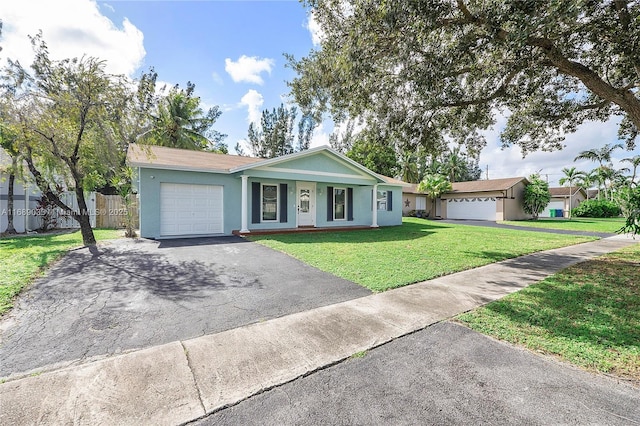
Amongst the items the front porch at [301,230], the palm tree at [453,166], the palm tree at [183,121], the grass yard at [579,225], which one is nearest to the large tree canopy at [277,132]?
the palm tree at [183,121]

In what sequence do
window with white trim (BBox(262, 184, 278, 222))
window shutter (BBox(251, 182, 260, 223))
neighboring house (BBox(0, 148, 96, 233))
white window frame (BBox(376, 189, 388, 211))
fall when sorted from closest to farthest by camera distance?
1. neighboring house (BBox(0, 148, 96, 233))
2. window shutter (BBox(251, 182, 260, 223))
3. window with white trim (BBox(262, 184, 278, 222))
4. white window frame (BBox(376, 189, 388, 211))

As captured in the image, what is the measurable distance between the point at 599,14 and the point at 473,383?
8.70 m

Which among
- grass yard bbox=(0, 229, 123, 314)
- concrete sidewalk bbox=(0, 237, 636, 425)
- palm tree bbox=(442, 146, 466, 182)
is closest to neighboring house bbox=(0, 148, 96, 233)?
grass yard bbox=(0, 229, 123, 314)

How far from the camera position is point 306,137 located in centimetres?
3341

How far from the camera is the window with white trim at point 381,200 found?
57.9ft

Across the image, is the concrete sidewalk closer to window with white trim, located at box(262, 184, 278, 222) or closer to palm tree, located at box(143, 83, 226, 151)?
window with white trim, located at box(262, 184, 278, 222)

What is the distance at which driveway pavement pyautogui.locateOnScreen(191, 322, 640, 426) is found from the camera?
2.21 meters

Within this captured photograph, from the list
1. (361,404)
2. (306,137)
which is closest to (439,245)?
(361,404)

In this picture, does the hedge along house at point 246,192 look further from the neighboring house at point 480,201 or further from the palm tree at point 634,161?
the palm tree at point 634,161

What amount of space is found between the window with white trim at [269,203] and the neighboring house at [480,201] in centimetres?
1647

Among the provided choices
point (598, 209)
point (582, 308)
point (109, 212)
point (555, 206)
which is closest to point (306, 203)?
point (109, 212)

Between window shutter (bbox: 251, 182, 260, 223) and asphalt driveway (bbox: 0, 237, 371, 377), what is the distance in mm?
4835

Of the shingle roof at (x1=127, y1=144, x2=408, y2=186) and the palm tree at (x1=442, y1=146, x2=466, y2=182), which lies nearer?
the shingle roof at (x1=127, y1=144, x2=408, y2=186)

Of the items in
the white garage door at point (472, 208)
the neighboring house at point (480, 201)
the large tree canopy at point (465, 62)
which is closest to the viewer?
the large tree canopy at point (465, 62)
